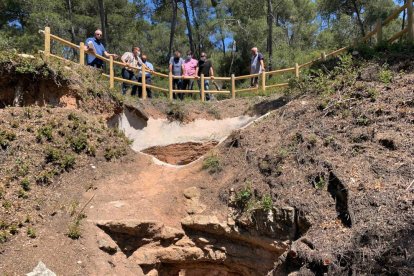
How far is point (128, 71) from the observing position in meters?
15.8

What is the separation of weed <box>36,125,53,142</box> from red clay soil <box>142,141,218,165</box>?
513 cm

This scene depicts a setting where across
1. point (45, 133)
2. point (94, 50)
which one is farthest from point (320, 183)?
point (94, 50)

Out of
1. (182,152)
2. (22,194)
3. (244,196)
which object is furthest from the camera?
(182,152)

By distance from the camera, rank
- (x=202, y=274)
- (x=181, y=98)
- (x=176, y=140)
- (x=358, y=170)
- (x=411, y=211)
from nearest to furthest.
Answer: (x=411, y=211) → (x=358, y=170) → (x=202, y=274) → (x=176, y=140) → (x=181, y=98)

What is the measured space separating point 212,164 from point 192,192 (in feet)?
3.06

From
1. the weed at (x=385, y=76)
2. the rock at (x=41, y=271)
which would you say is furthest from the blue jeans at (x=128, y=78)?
the rock at (x=41, y=271)

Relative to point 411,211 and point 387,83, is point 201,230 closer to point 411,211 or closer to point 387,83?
point 411,211

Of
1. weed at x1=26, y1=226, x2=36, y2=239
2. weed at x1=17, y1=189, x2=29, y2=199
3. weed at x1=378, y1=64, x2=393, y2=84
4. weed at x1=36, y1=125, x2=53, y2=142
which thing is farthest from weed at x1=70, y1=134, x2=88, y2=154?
weed at x1=378, y1=64, x2=393, y2=84

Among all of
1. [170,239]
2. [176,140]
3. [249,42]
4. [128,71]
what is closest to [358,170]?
[170,239]

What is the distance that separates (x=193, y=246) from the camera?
9.43m

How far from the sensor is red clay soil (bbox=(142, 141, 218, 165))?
601 inches

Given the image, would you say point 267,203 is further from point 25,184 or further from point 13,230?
point 25,184

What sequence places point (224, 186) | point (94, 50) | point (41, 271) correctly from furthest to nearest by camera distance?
point (94, 50) < point (224, 186) < point (41, 271)

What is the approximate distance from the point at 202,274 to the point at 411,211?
15.6ft
